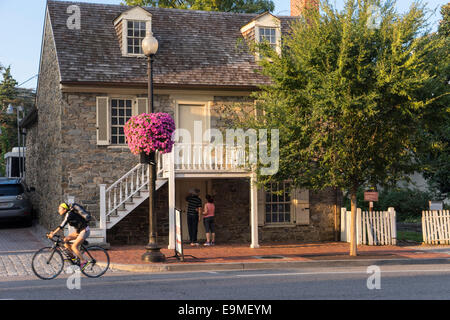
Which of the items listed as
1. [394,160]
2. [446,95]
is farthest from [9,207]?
[446,95]

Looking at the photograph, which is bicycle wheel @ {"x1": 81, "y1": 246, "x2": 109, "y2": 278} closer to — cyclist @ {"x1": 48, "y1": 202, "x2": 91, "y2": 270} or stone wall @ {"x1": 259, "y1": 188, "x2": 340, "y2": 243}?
cyclist @ {"x1": 48, "y1": 202, "x2": 91, "y2": 270}

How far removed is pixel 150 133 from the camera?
13.9 m

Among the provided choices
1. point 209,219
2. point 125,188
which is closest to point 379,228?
point 209,219

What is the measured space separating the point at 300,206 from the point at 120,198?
6.26 metres

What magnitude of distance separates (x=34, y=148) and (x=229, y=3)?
14.4 meters

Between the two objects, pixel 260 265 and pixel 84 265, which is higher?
pixel 84 265

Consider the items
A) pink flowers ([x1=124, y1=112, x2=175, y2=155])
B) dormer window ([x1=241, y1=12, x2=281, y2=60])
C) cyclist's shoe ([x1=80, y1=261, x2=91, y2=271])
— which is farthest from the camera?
dormer window ([x1=241, y1=12, x2=281, y2=60])

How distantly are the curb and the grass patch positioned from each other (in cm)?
568

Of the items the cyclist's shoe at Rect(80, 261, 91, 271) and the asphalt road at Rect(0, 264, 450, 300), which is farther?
the cyclist's shoe at Rect(80, 261, 91, 271)

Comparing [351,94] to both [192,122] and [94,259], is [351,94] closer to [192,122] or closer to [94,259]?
[192,122]

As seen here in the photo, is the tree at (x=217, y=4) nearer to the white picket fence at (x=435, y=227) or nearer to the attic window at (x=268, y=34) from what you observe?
the attic window at (x=268, y=34)

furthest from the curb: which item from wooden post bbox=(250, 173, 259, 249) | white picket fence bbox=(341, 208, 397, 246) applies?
white picket fence bbox=(341, 208, 397, 246)

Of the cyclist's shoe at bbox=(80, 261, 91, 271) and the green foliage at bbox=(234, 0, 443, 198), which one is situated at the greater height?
the green foliage at bbox=(234, 0, 443, 198)

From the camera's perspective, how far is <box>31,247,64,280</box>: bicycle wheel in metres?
11.6
